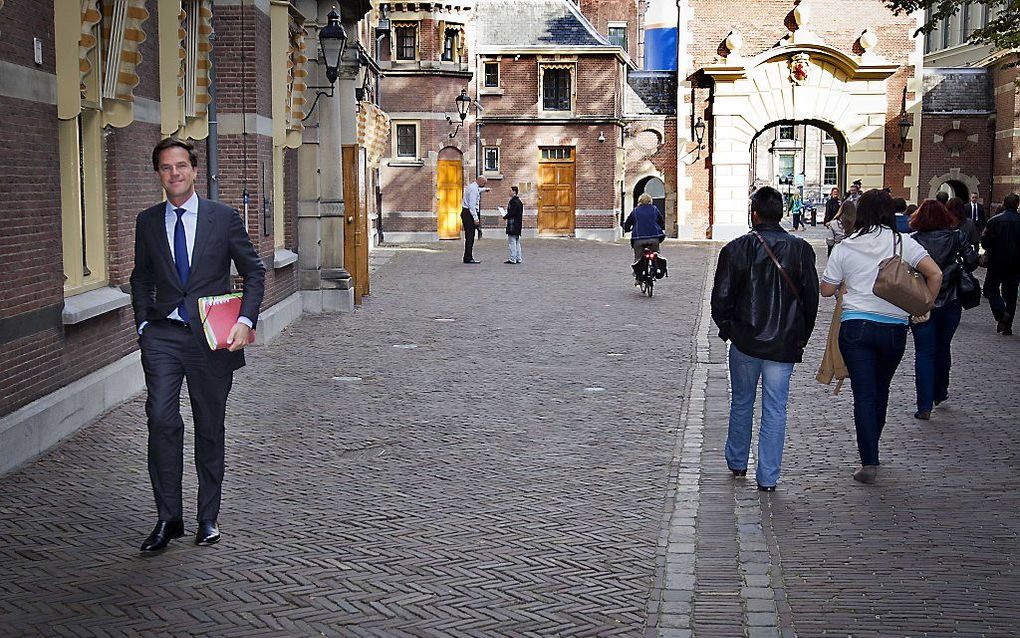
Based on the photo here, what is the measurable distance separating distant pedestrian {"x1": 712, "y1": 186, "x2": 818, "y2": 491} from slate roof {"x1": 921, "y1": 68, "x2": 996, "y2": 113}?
3591 centimetres

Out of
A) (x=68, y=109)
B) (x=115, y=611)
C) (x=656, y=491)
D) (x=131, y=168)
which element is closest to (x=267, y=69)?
(x=131, y=168)

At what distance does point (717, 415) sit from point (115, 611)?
20.2ft

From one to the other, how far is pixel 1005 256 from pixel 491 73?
1183 inches

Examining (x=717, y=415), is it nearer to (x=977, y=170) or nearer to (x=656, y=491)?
(x=656, y=491)

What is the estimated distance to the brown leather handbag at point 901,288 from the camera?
7.93 meters

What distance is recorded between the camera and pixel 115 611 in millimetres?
5562

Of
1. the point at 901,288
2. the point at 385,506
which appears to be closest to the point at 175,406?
the point at 385,506

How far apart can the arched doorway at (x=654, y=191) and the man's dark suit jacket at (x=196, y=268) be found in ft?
104

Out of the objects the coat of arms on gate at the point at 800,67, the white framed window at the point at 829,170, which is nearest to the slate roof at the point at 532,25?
the coat of arms on gate at the point at 800,67

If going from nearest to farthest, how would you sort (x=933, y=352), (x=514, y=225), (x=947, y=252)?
(x=933, y=352)
(x=947, y=252)
(x=514, y=225)

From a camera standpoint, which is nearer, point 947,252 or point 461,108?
point 947,252

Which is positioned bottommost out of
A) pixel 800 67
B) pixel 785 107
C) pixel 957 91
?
pixel 785 107

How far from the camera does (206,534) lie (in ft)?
21.8

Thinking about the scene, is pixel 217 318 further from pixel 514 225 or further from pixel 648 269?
pixel 514 225
